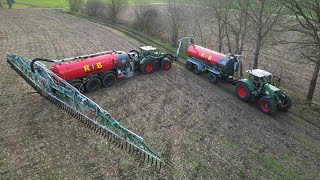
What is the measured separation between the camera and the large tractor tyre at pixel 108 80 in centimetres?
1612

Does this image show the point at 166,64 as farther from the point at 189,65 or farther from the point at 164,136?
the point at 164,136

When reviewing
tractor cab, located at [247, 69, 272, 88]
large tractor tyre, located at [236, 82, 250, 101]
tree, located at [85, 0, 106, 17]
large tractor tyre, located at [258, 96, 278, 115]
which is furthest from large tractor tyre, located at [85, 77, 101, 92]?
tree, located at [85, 0, 106, 17]

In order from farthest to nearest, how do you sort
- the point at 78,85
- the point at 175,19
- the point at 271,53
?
the point at 175,19, the point at 271,53, the point at 78,85

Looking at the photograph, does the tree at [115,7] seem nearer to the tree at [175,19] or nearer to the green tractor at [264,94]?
the tree at [175,19]

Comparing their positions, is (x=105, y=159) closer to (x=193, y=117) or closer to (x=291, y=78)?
(x=193, y=117)

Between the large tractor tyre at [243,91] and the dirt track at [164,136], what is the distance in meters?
0.43

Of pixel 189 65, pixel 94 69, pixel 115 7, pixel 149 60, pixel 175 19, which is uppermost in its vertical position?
pixel 115 7

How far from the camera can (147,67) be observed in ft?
62.2

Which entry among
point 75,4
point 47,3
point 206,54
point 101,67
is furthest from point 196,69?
point 47,3

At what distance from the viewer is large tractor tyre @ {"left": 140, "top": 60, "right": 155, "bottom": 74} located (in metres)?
18.6

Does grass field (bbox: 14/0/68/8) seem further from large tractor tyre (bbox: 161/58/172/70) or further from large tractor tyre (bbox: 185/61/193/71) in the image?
large tractor tyre (bbox: 185/61/193/71)

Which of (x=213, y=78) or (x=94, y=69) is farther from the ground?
(x=94, y=69)

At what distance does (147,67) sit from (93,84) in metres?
4.79

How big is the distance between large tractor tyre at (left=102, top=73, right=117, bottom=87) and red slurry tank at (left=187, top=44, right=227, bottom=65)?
6551 mm
